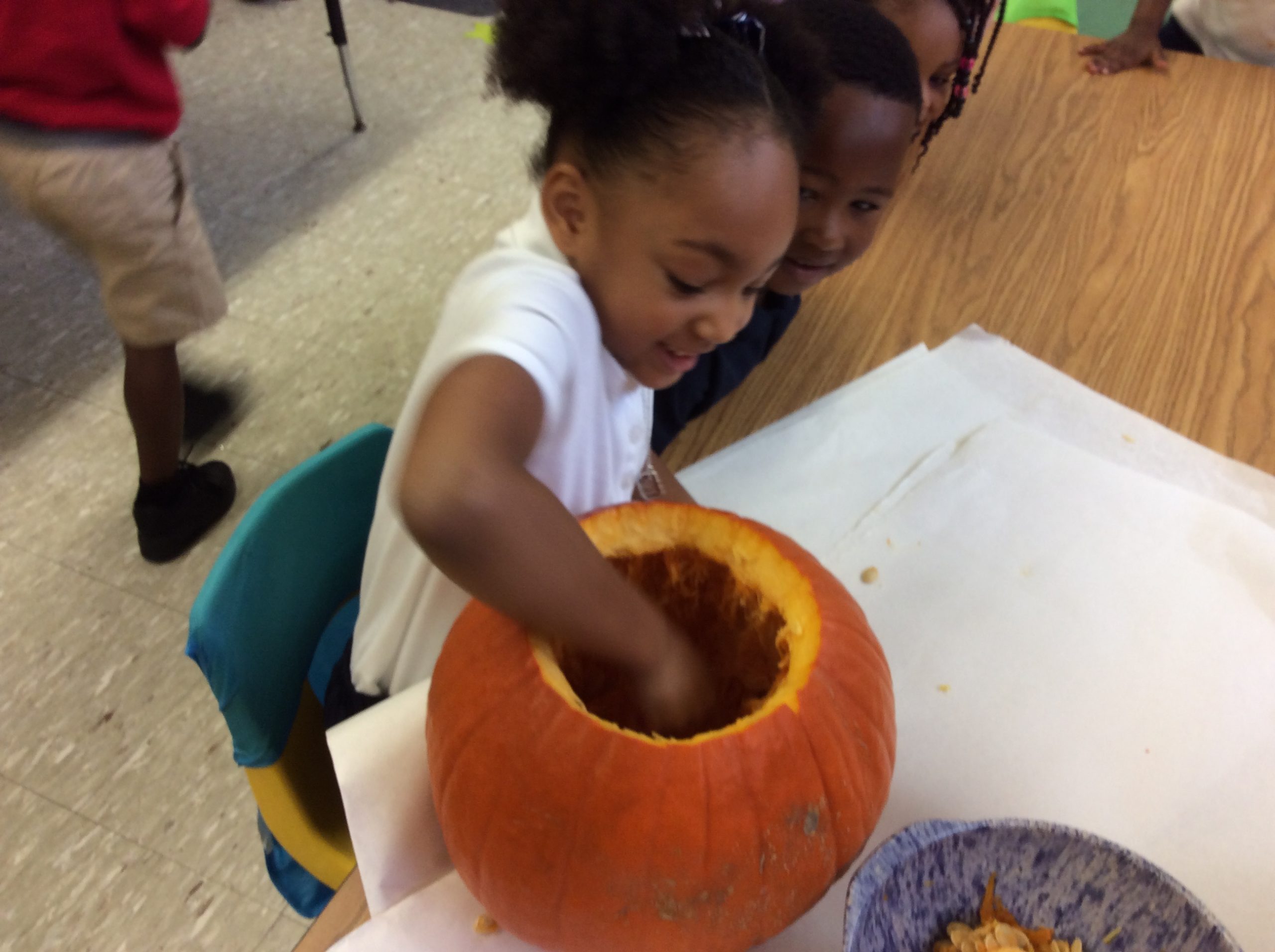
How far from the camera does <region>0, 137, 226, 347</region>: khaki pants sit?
104 centimetres

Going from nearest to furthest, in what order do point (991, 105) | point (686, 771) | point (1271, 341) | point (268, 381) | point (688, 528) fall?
1. point (686, 771)
2. point (688, 528)
3. point (1271, 341)
4. point (991, 105)
5. point (268, 381)

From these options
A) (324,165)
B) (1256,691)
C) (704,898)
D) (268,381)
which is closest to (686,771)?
(704,898)

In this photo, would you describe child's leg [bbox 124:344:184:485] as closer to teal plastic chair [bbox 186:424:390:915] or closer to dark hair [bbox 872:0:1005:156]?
teal plastic chair [bbox 186:424:390:915]

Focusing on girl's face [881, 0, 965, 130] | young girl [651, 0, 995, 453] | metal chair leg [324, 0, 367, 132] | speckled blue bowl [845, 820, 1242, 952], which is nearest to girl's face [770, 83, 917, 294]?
young girl [651, 0, 995, 453]

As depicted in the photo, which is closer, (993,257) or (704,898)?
(704,898)

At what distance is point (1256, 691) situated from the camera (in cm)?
62

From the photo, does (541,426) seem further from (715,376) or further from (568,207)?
(715,376)

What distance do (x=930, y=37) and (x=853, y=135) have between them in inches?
9.2

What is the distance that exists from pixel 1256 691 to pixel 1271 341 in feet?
1.69

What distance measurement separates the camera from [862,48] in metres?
0.66

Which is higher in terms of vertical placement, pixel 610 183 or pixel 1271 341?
pixel 610 183

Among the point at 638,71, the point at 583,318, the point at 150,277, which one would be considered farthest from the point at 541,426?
the point at 150,277

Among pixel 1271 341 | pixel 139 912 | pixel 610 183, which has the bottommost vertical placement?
pixel 139 912

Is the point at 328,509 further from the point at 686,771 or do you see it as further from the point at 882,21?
the point at 882,21
